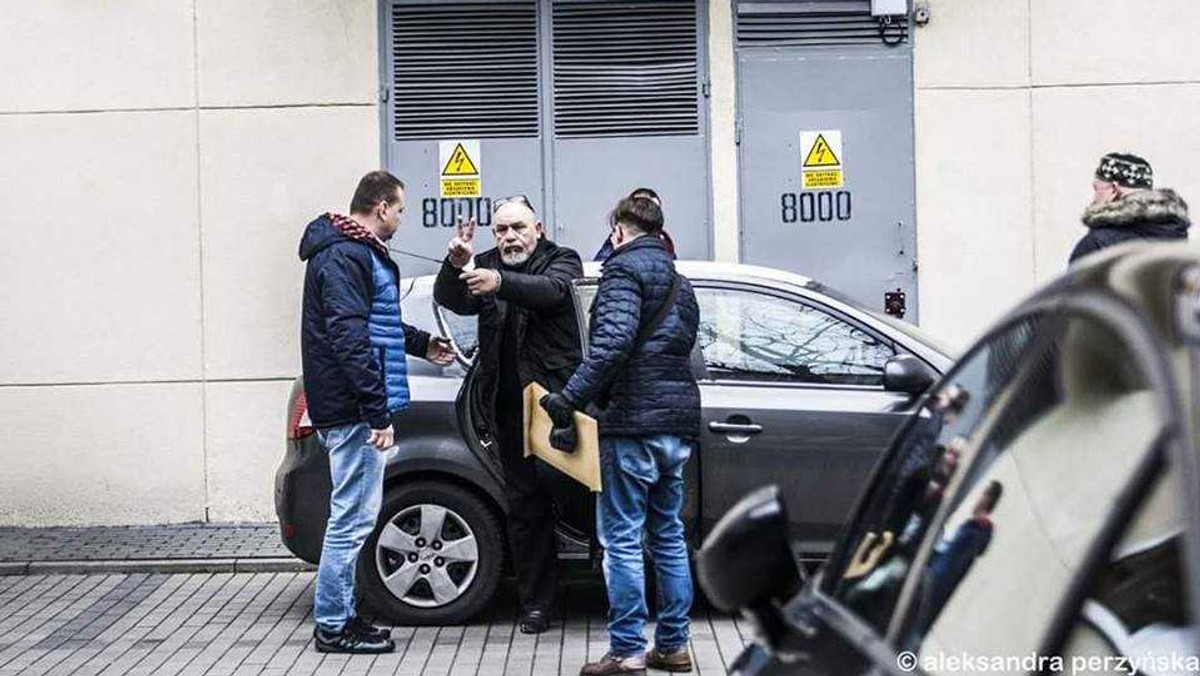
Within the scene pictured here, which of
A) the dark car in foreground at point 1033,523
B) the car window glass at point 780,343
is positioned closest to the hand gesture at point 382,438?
the car window glass at point 780,343

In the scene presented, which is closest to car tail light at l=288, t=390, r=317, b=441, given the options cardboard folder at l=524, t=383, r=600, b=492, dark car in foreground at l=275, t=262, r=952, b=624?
dark car in foreground at l=275, t=262, r=952, b=624

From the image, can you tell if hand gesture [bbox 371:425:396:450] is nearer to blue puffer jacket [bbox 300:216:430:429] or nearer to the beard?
blue puffer jacket [bbox 300:216:430:429]

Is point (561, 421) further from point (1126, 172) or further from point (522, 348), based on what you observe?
point (1126, 172)

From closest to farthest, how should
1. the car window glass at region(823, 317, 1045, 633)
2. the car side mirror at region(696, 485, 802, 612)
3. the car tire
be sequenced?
1. the car window glass at region(823, 317, 1045, 633)
2. the car side mirror at region(696, 485, 802, 612)
3. the car tire

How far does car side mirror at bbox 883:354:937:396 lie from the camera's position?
8430 millimetres

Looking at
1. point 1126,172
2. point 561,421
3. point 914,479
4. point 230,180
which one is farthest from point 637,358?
point 230,180

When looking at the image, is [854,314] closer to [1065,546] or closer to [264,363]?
[264,363]

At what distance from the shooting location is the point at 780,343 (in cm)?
891

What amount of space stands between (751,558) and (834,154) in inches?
378

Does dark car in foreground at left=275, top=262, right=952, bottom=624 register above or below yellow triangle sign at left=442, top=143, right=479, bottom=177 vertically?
below

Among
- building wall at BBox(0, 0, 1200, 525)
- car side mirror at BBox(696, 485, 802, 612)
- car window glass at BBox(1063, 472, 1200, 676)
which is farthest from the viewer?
building wall at BBox(0, 0, 1200, 525)

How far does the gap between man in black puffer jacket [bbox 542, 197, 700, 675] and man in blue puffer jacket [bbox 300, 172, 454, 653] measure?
2.94 feet

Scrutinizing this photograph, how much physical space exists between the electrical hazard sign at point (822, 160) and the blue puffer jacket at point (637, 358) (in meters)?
5.09

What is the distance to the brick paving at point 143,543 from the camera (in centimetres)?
1105
